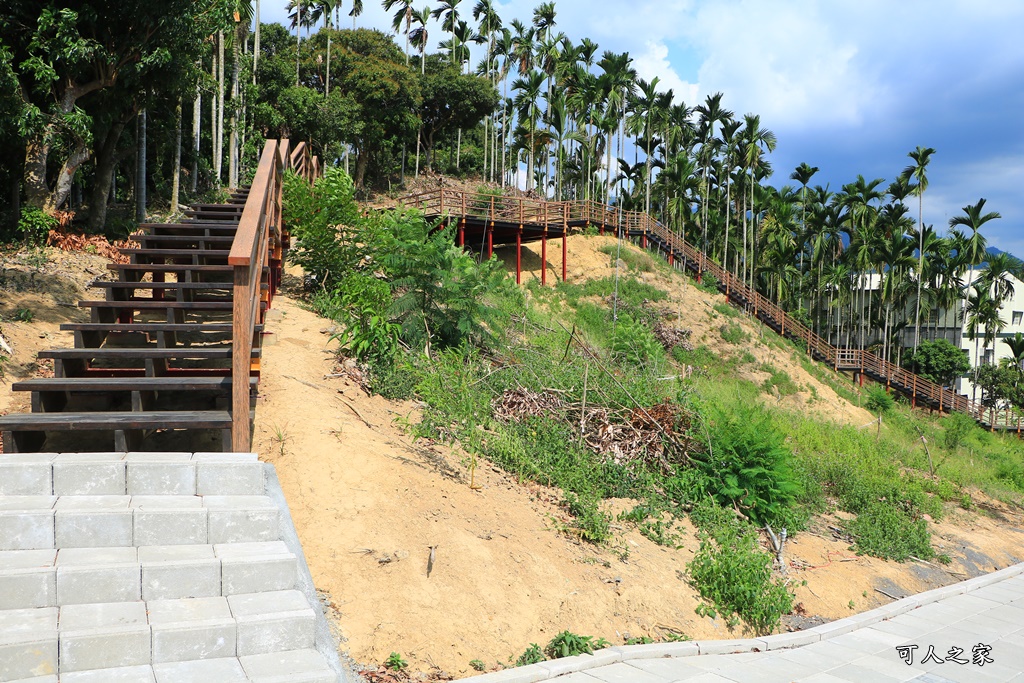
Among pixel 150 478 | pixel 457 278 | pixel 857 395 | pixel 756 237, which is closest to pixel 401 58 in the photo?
pixel 756 237

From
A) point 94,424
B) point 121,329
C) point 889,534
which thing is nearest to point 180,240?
point 121,329

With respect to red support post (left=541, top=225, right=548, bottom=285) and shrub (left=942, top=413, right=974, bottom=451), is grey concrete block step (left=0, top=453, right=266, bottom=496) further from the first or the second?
shrub (left=942, top=413, right=974, bottom=451)

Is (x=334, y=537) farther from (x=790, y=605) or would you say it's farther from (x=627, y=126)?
(x=627, y=126)

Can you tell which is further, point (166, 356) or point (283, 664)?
point (166, 356)

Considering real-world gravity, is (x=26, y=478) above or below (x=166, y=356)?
below

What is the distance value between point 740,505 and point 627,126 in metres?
36.4

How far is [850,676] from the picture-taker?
5.42 m

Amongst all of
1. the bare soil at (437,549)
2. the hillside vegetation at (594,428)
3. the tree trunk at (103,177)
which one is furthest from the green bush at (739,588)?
the tree trunk at (103,177)

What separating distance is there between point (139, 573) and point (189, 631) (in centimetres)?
49

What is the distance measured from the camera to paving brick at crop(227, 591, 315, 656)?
3.74 meters

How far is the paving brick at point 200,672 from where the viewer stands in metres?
3.43

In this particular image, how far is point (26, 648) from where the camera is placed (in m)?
3.31

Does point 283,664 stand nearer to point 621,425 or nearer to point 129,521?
point 129,521

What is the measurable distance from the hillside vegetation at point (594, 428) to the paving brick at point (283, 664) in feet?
10.9
